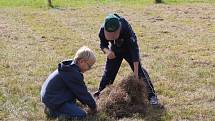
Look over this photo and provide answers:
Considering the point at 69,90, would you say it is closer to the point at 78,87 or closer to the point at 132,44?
the point at 78,87

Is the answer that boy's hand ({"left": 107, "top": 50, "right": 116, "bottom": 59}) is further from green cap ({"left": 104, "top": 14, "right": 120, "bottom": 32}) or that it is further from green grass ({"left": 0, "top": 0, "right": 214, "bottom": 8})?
green grass ({"left": 0, "top": 0, "right": 214, "bottom": 8})

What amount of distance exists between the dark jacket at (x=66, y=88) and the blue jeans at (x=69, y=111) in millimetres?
Answer: 64

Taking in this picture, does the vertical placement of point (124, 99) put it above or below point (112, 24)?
below

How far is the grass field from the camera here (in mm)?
7375

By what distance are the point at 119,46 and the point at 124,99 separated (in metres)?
0.83

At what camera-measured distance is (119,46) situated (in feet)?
24.0

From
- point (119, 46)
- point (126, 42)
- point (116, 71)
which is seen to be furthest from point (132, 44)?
point (116, 71)

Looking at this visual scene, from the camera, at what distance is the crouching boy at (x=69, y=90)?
6512 mm

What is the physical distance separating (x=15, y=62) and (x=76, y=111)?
14.4 ft

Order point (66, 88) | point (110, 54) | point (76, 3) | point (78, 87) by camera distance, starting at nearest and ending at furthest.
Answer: point (78, 87)
point (66, 88)
point (110, 54)
point (76, 3)

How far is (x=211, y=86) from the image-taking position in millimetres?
8500

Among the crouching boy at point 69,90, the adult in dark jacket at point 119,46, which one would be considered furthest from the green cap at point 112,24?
the crouching boy at point 69,90

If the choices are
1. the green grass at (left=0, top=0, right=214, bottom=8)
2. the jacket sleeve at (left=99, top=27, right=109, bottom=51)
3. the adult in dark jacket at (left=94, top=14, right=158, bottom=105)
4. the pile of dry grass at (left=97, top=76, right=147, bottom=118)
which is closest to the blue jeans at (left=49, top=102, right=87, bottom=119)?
the pile of dry grass at (left=97, top=76, right=147, bottom=118)

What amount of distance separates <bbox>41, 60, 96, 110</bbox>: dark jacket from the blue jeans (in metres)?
0.06
